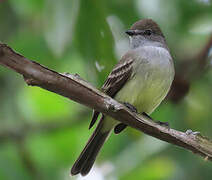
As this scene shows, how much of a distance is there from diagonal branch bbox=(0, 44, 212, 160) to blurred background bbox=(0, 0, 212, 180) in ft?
3.05

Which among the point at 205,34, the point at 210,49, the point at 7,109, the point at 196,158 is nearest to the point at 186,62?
the point at 205,34

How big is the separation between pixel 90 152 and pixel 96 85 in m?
0.79

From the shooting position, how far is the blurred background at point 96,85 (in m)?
3.96

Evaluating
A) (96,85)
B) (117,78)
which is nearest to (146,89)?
(117,78)

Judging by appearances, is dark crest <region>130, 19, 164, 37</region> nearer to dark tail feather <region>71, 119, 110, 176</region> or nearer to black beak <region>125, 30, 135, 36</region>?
black beak <region>125, 30, 135, 36</region>

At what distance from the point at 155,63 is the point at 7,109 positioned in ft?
6.39

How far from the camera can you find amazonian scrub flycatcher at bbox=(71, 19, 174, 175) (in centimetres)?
430

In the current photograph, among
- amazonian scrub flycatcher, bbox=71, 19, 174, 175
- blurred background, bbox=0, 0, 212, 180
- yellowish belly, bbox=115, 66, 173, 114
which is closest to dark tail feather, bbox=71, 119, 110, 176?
amazonian scrub flycatcher, bbox=71, 19, 174, 175

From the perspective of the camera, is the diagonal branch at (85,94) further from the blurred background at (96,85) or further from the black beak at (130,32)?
the black beak at (130,32)

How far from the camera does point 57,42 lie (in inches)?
145

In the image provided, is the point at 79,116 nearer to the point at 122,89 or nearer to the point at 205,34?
the point at 122,89

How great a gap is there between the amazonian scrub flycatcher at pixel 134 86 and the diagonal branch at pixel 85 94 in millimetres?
1135

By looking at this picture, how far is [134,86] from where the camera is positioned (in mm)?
4316

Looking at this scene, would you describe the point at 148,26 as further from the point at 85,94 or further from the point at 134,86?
the point at 85,94
